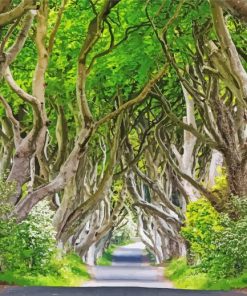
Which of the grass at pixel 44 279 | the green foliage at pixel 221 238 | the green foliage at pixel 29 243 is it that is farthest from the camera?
the green foliage at pixel 221 238

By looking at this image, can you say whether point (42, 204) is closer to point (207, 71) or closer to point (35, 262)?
point (35, 262)

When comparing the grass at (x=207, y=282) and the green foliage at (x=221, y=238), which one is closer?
the grass at (x=207, y=282)

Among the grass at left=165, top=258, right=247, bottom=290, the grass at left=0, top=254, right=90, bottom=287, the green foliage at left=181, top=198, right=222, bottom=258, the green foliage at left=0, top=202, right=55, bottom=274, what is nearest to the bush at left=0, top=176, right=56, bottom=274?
the green foliage at left=0, top=202, right=55, bottom=274

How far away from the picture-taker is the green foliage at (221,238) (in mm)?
20125

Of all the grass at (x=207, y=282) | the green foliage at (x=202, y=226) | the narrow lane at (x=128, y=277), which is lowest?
the grass at (x=207, y=282)

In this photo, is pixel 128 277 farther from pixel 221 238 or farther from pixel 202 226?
pixel 221 238

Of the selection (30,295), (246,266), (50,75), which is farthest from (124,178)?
(30,295)

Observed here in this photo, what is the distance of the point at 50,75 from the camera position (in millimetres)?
25703

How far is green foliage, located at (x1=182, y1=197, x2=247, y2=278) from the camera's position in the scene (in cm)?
2012

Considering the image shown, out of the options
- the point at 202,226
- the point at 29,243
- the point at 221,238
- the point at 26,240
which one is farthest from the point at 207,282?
the point at 26,240

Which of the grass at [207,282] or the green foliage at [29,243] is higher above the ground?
the green foliage at [29,243]

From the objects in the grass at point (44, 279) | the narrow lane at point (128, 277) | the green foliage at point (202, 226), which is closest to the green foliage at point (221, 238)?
the green foliage at point (202, 226)

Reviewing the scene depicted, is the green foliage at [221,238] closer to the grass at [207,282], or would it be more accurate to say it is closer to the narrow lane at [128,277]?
the grass at [207,282]

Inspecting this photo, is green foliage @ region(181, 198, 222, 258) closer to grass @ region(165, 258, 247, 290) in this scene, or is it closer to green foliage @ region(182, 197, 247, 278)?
green foliage @ region(182, 197, 247, 278)
